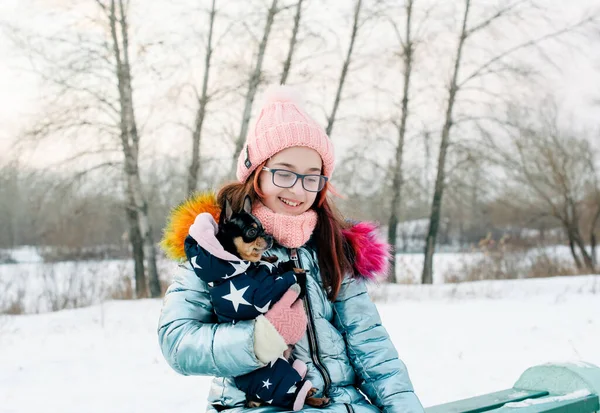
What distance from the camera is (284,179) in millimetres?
1882

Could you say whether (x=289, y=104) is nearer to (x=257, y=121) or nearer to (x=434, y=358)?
(x=257, y=121)

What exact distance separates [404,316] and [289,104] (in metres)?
5.09

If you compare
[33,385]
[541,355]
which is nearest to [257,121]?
[33,385]

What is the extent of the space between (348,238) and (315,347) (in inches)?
20.6

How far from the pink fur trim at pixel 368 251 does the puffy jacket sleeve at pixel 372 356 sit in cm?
10

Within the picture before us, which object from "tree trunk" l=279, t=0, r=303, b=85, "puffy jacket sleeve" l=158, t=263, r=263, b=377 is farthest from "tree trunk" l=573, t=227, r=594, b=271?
"puffy jacket sleeve" l=158, t=263, r=263, b=377

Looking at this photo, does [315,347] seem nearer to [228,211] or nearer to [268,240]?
[268,240]

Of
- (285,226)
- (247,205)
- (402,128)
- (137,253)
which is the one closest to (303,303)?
(285,226)

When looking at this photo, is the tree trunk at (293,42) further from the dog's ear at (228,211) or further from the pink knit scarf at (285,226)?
the dog's ear at (228,211)

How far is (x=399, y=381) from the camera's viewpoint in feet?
6.27

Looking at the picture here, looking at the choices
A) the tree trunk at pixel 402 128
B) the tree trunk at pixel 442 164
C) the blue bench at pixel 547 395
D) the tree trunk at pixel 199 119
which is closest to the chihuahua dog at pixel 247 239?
the blue bench at pixel 547 395

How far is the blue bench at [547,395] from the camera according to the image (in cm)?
221

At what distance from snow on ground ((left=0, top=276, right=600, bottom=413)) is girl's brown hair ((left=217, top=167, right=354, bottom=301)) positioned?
6.37 feet

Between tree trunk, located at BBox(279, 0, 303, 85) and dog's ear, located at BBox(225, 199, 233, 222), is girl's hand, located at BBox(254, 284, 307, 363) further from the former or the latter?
tree trunk, located at BBox(279, 0, 303, 85)
